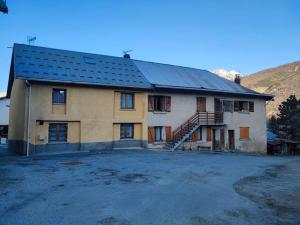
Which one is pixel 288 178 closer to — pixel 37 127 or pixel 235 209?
pixel 235 209

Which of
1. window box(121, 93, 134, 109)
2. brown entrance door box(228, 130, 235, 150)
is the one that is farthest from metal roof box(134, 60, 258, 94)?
brown entrance door box(228, 130, 235, 150)

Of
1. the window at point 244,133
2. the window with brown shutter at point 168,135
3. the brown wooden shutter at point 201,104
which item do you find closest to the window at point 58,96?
the window with brown shutter at point 168,135

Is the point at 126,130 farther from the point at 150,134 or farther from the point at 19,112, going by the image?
the point at 19,112

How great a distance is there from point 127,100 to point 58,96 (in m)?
5.95

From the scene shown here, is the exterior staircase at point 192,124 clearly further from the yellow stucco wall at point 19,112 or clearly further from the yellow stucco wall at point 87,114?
the yellow stucco wall at point 19,112

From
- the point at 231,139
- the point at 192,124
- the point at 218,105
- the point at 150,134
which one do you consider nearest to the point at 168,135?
the point at 150,134

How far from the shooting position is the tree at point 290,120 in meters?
43.1


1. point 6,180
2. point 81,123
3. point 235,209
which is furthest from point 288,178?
point 81,123

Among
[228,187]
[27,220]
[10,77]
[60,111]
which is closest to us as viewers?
[27,220]

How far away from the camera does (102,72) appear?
24047mm

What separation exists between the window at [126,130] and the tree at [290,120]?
1198 inches

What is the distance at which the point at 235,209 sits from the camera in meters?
7.89

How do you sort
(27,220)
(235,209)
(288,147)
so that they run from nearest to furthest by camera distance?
(27,220) → (235,209) → (288,147)

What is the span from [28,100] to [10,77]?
359 inches
